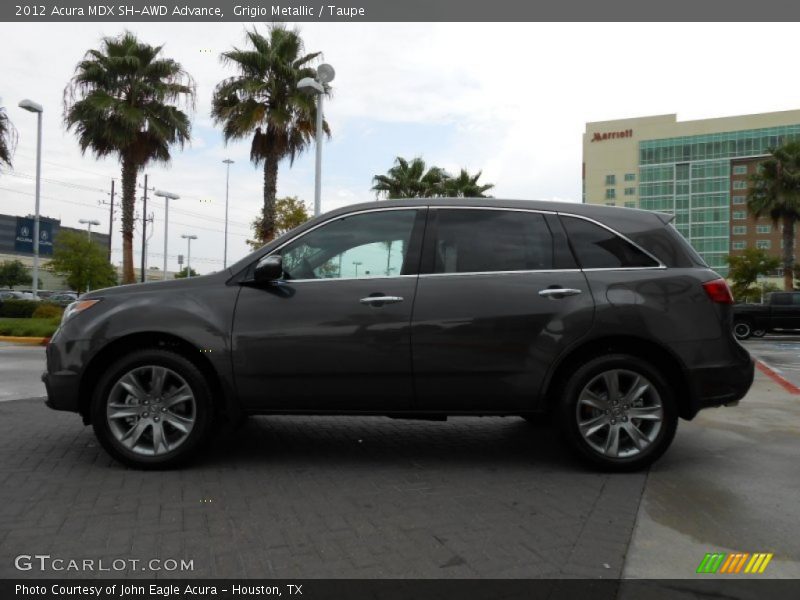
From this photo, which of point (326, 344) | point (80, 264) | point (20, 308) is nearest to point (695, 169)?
point (80, 264)

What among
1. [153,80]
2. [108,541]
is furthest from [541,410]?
[153,80]

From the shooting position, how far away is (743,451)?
5.42m

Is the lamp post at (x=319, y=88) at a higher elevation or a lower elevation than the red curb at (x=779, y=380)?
higher

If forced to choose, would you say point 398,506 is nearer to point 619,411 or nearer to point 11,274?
point 619,411

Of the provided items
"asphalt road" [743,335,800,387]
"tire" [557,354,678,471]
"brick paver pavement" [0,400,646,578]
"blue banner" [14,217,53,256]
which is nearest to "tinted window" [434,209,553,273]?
"tire" [557,354,678,471]

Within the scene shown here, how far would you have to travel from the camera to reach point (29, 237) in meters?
24.6

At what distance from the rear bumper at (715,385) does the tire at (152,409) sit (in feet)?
10.4

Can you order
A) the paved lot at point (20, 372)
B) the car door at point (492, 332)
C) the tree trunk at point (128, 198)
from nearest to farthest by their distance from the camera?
the car door at point (492, 332) < the paved lot at point (20, 372) < the tree trunk at point (128, 198)

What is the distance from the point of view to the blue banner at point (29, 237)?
965 inches

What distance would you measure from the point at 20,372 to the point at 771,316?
A: 71.3 feet

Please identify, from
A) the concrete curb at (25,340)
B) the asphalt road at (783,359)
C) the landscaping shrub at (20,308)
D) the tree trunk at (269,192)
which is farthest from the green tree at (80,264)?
the asphalt road at (783,359)

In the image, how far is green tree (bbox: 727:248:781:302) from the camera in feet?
126

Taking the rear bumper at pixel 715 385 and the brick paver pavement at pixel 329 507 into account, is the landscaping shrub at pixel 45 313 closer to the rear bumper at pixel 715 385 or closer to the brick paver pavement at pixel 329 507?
the brick paver pavement at pixel 329 507

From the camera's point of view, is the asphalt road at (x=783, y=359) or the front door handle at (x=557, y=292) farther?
the asphalt road at (x=783, y=359)
